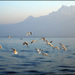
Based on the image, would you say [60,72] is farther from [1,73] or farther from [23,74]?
[1,73]

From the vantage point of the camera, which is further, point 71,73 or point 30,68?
point 30,68

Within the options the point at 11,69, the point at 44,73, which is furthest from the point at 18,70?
the point at 44,73

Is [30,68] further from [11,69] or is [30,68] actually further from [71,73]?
[71,73]

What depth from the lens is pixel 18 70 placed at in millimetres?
30703

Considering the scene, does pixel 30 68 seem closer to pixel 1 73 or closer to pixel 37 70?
pixel 37 70

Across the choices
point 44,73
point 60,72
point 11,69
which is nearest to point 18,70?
point 11,69

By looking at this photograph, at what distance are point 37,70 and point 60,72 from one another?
4.06m

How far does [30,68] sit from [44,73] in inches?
160

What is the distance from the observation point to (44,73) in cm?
2892

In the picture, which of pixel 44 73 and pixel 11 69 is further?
pixel 11 69

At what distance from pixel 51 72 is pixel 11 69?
729 cm

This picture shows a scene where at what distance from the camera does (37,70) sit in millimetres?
30859

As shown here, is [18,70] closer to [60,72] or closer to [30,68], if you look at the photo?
[30,68]

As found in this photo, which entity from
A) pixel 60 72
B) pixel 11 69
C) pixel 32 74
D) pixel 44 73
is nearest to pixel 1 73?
pixel 11 69
